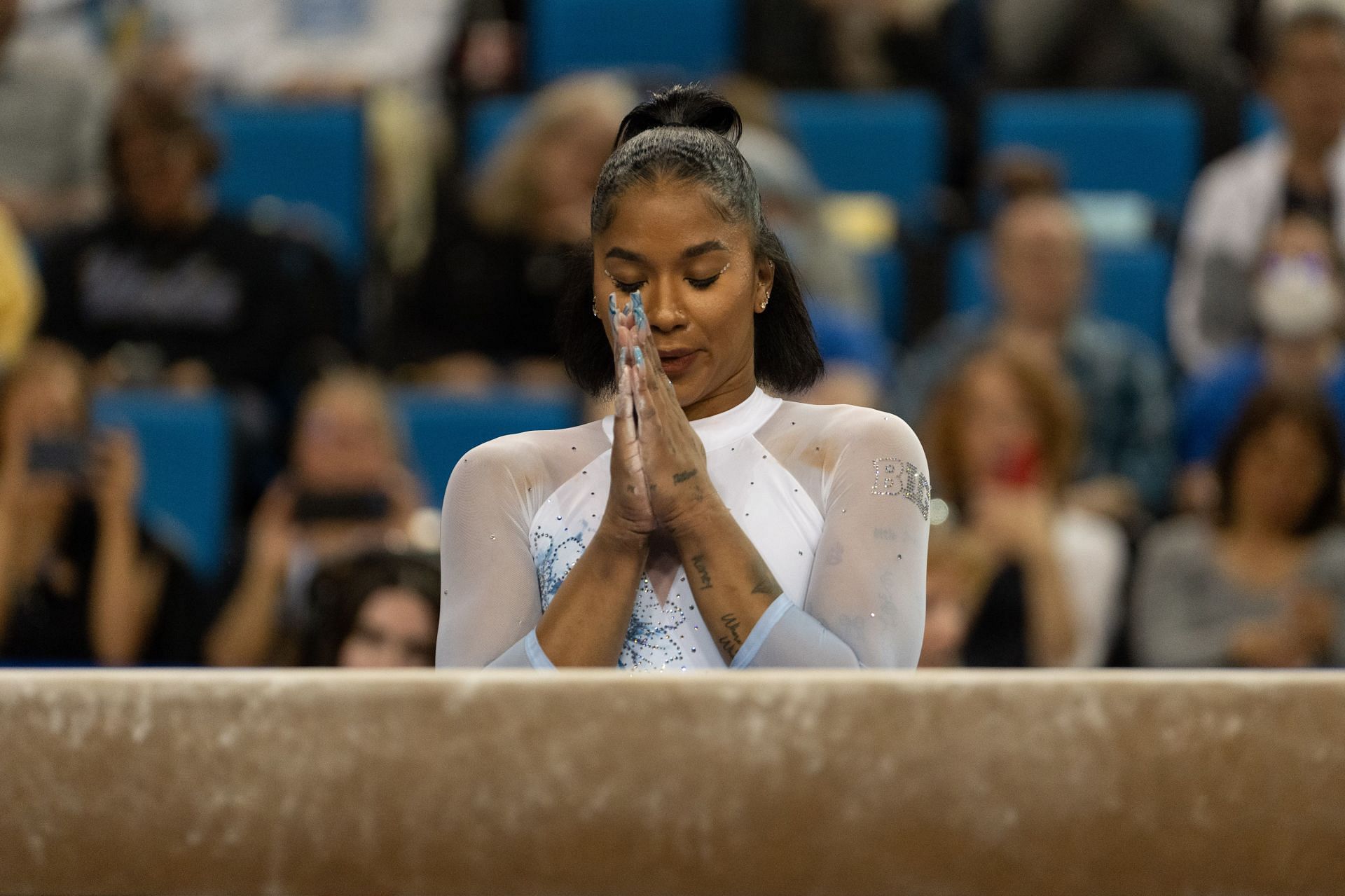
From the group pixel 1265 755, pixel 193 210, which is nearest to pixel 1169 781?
pixel 1265 755

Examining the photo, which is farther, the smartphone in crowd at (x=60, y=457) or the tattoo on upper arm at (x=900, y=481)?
the smartphone in crowd at (x=60, y=457)

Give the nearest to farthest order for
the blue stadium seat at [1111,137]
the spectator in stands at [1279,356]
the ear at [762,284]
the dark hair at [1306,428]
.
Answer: the ear at [762,284]
the dark hair at [1306,428]
the spectator in stands at [1279,356]
the blue stadium seat at [1111,137]

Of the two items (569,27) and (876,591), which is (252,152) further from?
(876,591)

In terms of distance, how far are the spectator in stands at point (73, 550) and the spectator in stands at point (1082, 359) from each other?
66.2 inches

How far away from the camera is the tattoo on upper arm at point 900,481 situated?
1588mm

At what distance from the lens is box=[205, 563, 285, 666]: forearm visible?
3619 mm

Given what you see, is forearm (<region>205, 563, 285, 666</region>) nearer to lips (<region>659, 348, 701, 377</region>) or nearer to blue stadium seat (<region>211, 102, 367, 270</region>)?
blue stadium seat (<region>211, 102, 367, 270</region>)

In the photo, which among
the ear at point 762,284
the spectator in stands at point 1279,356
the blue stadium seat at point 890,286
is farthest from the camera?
the blue stadium seat at point 890,286

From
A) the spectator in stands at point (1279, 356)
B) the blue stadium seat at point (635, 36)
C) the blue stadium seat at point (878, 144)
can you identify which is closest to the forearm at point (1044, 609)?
the spectator in stands at point (1279, 356)

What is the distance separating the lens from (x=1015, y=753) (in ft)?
4.36

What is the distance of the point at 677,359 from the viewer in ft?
5.28

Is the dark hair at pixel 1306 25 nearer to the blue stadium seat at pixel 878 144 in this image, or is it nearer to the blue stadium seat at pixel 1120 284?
the blue stadium seat at pixel 1120 284

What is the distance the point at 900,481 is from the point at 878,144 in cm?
375

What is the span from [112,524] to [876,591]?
255cm
